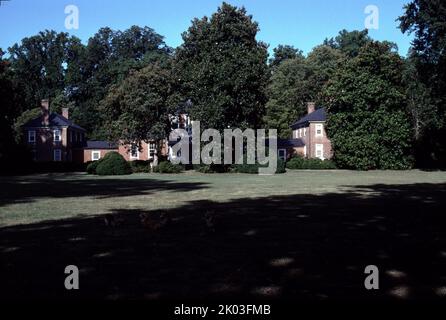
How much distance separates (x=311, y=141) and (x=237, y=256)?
192 ft

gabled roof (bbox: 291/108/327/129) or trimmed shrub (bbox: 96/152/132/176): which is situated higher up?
gabled roof (bbox: 291/108/327/129)

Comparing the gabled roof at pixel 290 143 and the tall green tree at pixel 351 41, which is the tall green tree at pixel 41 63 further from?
the tall green tree at pixel 351 41

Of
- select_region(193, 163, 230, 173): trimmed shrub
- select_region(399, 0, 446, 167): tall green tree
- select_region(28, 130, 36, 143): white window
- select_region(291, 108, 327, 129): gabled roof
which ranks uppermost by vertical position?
select_region(399, 0, 446, 167): tall green tree

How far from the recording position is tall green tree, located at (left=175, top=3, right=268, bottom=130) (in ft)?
153

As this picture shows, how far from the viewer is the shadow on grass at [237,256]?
6.25 metres

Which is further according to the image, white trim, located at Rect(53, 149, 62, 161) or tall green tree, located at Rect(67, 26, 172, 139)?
tall green tree, located at Rect(67, 26, 172, 139)

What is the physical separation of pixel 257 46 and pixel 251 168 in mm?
13483

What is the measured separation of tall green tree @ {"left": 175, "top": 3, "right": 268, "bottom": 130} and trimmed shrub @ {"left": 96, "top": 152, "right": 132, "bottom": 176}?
8845 millimetres

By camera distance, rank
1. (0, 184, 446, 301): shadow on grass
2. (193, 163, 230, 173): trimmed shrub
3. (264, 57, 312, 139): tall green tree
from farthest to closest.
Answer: (264, 57, 312, 139): tall green tree
(193, 163, 230, 173): trimmed shrub
(0, 184, 446, 301): shadow on grass

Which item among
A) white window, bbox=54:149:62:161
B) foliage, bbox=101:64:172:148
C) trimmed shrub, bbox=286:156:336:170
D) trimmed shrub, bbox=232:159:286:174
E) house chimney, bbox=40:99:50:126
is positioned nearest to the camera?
trimmed shrub, bbox=232:159:286:174

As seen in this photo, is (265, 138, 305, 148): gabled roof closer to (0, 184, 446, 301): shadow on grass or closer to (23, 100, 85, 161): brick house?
(23, 100, 85, 161): brick house

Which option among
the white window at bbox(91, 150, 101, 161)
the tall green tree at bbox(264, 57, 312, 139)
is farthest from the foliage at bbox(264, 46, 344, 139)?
the white window at bbox(91, 150, 101, 161)
